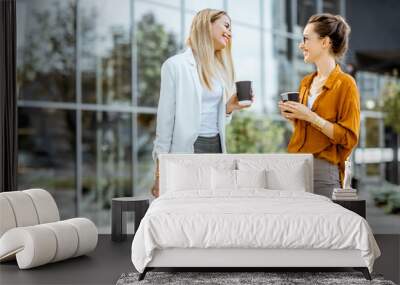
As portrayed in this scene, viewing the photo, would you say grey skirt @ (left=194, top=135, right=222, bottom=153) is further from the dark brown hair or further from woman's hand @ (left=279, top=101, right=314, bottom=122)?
the dark brown hair

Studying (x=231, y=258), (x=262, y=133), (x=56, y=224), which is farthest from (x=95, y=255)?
(x=262, y=133)

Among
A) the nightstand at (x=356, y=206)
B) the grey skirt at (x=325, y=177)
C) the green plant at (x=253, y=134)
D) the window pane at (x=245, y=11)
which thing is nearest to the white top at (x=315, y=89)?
the grey skirt at (x=325, y=177)

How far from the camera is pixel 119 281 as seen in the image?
4.87 m

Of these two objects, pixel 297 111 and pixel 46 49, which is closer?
pixel 297 111

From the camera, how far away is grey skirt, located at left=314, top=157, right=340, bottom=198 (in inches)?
243

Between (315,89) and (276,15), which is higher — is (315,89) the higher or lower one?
the lower one

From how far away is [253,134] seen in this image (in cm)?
1074

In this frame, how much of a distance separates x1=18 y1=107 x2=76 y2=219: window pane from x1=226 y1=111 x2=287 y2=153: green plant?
103 inches

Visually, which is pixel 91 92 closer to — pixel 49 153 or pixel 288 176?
pixel 49 153

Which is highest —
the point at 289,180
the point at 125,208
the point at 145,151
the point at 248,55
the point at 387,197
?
the point at 248,55

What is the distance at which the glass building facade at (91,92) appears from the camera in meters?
8.68

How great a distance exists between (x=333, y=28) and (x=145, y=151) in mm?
4247

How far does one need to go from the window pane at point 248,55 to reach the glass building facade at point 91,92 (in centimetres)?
A: 59

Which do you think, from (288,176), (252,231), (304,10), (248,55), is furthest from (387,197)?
(252,231)
